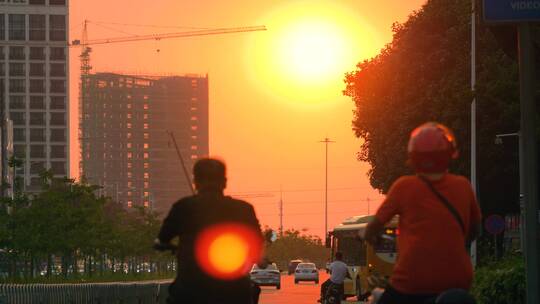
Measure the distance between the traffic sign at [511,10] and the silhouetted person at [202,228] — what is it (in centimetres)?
533

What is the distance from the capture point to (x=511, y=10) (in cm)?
1374

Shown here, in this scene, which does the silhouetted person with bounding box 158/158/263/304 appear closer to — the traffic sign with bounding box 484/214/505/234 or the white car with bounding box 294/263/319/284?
the traffic sign with bounding box 484/214/505/234

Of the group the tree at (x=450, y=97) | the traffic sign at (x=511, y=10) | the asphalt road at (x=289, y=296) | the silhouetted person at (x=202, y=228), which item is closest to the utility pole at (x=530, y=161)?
the traffic sign at (x=511, y=10)

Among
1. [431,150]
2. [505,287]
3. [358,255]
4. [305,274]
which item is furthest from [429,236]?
[305,274]

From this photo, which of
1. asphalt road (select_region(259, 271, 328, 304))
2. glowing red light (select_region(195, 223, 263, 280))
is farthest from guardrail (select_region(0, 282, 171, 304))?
glowing red light (select_region(195, 223, 263, 280))

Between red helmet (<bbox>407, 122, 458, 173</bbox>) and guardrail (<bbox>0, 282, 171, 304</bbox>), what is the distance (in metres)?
19.8

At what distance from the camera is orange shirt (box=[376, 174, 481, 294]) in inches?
301

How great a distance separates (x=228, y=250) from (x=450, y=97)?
47.7 meters

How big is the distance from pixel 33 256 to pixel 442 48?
31776 millimetres

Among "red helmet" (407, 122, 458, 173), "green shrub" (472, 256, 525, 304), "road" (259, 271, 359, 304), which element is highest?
"red helmet" (407, 122, 458, 173)

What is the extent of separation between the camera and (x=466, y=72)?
5788cm

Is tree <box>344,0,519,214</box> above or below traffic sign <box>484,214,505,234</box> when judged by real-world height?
above

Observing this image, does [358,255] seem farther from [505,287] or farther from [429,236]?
[429,236]

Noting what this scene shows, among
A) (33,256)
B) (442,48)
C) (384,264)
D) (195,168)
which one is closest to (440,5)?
(442,48)
